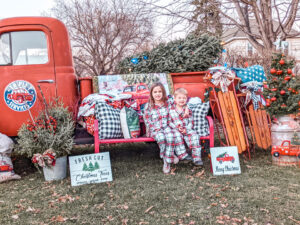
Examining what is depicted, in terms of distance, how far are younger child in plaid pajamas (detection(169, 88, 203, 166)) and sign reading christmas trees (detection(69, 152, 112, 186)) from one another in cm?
105

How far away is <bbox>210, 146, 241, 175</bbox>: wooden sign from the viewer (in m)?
3.78

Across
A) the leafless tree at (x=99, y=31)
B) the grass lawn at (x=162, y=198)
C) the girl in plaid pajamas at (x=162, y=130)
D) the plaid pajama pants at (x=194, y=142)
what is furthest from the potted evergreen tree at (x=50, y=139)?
the leafless tree at (x=99, y=31)

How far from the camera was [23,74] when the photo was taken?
411 centimetres

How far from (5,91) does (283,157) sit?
3939 mm

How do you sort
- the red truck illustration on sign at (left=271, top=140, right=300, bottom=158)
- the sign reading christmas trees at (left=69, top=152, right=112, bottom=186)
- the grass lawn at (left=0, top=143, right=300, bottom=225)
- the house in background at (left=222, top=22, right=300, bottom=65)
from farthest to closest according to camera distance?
the house in background at (left=222, top=22, right=300, bottom=65)
the red truck illustration on sign at (left=271, top=140, right=300, bottom=158)
the sign reading christmas trees at (left=69, top=152, right=112, bottom=186)
the grass lawn at (left=0, top=143, right=300, bottom=225)

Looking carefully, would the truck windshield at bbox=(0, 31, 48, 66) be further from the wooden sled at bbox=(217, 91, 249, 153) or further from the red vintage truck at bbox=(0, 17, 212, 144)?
the wooden sled at bbox=(217, 91, 249, 153)

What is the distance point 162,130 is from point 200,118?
63 centimetres

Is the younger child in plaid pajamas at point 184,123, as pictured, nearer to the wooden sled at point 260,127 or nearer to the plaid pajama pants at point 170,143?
the plaid pajama pants at point 170,143

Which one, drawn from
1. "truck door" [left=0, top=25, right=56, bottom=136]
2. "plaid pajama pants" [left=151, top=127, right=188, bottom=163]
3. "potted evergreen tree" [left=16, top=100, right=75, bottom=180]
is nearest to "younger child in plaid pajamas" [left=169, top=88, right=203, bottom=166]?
"plaid pajama pants" [left=151, top=127, right=188, bottom=163]

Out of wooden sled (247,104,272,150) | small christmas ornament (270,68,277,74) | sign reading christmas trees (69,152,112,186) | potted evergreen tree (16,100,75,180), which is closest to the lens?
sign reading christmas trees (69,152,112,186)

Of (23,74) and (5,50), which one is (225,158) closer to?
(23,74)

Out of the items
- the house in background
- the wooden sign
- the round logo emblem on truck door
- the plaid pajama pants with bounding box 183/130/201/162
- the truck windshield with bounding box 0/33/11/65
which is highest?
the house in background

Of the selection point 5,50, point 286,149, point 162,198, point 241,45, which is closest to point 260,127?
point 286,149

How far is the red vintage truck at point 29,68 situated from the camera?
A: 13.4 ft
